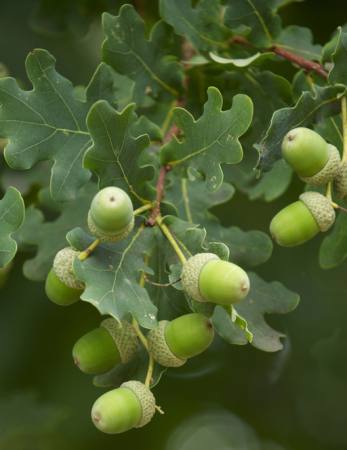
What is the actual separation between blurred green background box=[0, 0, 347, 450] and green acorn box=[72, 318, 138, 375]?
1.21 metres

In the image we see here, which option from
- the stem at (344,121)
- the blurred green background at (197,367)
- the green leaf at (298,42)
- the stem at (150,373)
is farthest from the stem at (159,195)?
the blurred green background at (197,367)

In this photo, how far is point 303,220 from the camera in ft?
5.02

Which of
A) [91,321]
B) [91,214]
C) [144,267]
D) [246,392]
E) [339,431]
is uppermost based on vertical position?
[91,214]

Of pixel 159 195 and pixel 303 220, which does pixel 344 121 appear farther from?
pixel 159 195

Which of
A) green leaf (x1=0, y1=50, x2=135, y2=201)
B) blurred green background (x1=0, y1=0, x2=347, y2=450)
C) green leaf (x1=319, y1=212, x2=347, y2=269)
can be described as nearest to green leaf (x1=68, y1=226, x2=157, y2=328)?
green leaf (x1=0, y1=50, x2=135, y2=201)

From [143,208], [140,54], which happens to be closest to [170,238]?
[143,208]

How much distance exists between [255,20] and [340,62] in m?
0.40

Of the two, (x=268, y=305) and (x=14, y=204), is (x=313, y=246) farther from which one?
(x=14, y=204)

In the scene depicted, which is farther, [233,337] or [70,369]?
[70,369]

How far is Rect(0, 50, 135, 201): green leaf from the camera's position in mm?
1724

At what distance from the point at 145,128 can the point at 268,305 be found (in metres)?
0.46

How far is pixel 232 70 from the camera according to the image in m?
1.97

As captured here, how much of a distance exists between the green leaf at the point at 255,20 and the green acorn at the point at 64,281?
2.46ft

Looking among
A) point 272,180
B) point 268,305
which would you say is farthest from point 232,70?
point 268,305
